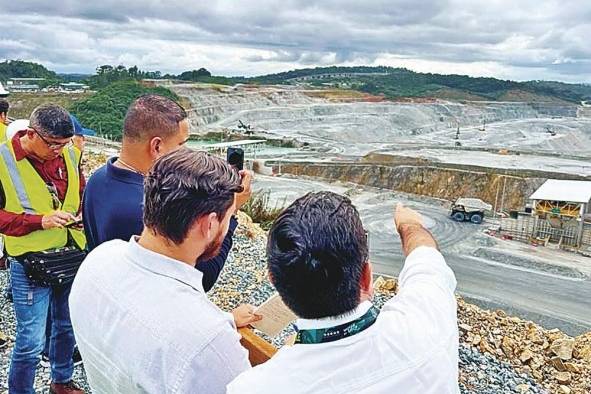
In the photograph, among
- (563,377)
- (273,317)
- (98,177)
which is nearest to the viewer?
(273,317)

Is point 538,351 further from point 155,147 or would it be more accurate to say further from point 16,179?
point 16,179

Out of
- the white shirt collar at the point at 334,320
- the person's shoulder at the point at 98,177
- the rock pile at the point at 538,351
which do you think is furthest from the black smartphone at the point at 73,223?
the rock pile at the point at 538,351

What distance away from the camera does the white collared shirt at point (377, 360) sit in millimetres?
1096

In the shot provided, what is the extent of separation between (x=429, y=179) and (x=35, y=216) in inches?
1438

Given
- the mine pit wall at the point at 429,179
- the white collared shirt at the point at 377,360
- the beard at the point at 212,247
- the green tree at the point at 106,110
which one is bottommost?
the mine pit wall at the point at 429,179

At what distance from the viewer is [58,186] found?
3.16m

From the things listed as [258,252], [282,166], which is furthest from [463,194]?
[258,252]

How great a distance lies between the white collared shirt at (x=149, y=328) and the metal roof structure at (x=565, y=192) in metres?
22.3

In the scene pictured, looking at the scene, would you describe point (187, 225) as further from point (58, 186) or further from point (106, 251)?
point (58, 186)

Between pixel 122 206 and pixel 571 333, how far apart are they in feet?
45.0

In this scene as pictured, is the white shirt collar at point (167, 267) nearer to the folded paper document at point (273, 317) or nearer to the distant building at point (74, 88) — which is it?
the folded paper document at point (273, 317)

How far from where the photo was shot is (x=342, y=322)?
114 cm

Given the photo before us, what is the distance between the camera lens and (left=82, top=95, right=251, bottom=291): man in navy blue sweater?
2.09 m

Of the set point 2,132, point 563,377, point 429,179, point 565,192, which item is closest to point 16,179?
point 2,132
